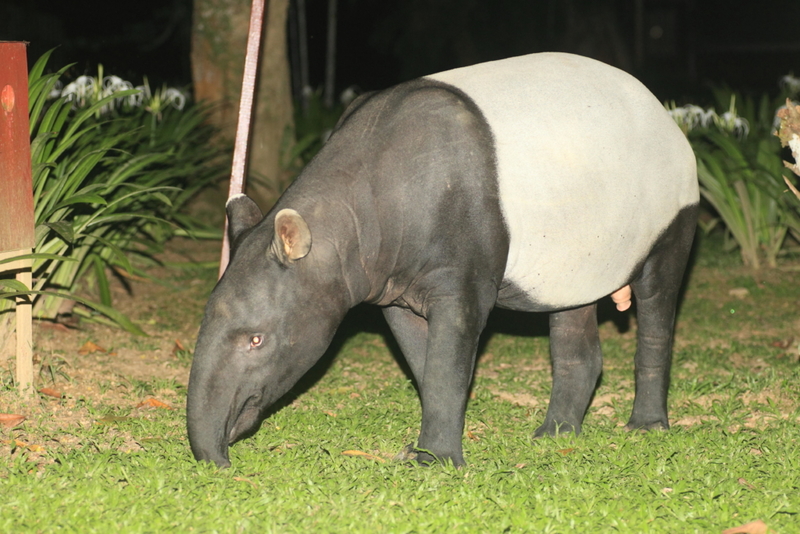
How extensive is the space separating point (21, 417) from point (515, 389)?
2851 millimetres

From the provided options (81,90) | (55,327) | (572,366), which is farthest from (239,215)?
(81,90)

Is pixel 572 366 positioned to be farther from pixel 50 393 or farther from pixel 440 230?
pixel 50 393

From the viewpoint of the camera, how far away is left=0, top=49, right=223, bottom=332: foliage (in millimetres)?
5082

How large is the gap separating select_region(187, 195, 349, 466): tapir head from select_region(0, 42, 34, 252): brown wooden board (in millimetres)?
1324

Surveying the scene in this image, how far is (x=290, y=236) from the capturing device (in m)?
3.63

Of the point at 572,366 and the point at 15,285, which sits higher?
the point at 15,285

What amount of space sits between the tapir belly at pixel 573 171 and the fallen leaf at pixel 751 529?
1289 millimetres

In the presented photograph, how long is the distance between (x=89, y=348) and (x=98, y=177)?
1097 mm

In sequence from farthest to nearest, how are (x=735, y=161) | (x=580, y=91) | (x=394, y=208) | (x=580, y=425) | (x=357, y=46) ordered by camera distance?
(x=357, y=46), (x=735, y=161), (x=580, y=425), (x=580, y=91), (x=394, y=208)

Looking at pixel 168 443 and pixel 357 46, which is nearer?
pixel 168 443

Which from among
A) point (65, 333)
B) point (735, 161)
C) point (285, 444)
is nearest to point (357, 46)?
point (735, 161)

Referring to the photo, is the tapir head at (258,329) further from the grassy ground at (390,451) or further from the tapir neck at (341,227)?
the grassy ground at (390,451)

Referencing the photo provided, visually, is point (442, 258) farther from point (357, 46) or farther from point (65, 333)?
point (357, 46)

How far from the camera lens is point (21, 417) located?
4535mm
